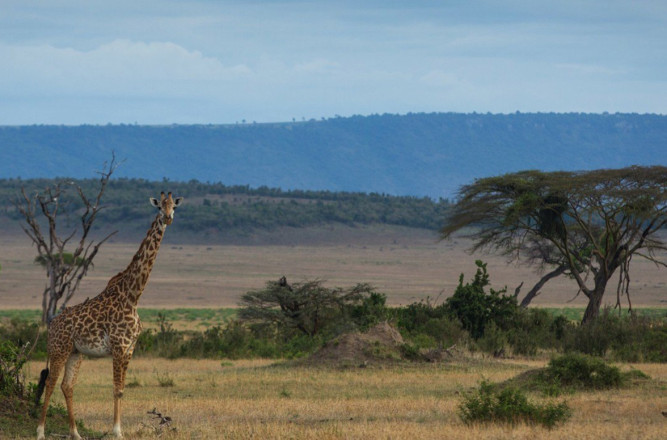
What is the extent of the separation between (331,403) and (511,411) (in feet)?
11.8

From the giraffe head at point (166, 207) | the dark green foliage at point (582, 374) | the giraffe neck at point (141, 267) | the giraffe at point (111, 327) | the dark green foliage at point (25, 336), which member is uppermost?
the giraffe head at point (166, 207)

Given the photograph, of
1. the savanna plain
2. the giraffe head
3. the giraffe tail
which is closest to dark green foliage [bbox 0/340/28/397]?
the giraffe tail

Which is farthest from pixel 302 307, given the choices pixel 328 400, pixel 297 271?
pixel 297 271

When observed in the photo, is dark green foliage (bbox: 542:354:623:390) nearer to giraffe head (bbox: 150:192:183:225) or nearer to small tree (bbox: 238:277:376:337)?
giraffe head (bbox: 150:192:183:225)

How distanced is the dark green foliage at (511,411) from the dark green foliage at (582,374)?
409 centimetres

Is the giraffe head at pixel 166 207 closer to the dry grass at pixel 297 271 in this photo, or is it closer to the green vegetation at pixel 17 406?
the green vegetation at pixel 17 406

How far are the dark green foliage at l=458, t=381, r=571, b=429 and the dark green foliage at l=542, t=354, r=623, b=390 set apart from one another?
4094 millimetres

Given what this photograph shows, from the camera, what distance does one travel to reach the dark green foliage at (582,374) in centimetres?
1756

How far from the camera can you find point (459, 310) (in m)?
28.2

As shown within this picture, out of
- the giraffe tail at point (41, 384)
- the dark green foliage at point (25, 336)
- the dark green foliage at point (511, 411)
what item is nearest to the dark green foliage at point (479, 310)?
the dark green foliage at point (25, 336)

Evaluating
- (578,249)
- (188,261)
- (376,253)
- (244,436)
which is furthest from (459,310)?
(376,253)

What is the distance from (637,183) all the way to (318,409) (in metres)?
17.0

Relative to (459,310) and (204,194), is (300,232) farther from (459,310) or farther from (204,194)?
(459,310)

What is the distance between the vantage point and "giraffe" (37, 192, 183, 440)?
1164 centimetres
